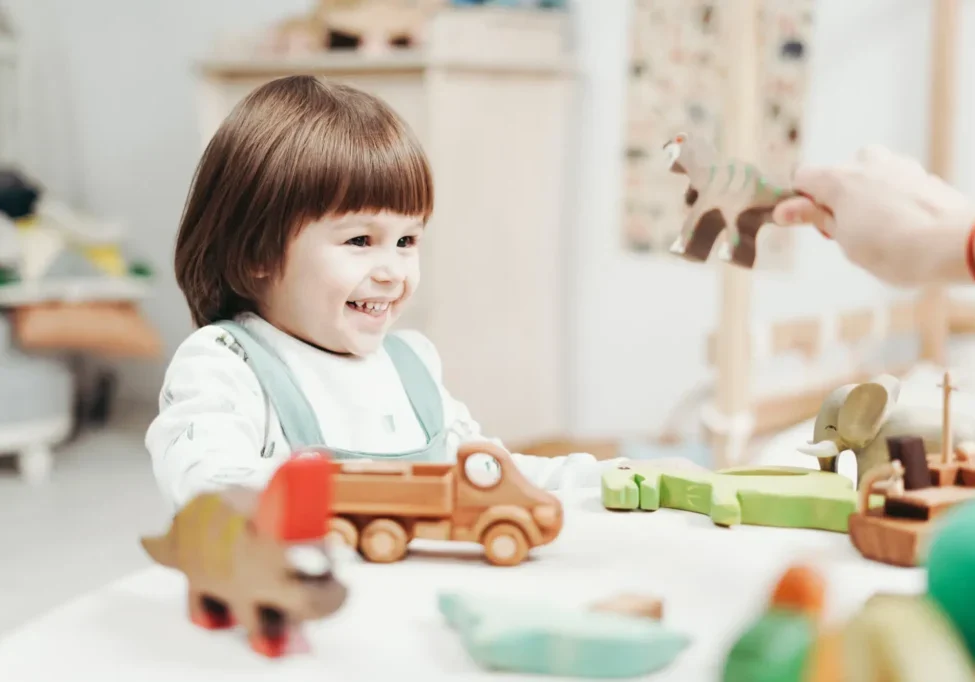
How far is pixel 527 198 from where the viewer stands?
236cm

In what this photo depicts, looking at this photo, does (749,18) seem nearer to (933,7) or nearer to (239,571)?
(933,7)

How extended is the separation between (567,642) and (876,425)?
0.31m

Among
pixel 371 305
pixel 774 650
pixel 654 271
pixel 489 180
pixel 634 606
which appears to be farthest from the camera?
pixel 654 271

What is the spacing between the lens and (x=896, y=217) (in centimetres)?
55

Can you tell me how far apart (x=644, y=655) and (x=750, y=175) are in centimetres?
39

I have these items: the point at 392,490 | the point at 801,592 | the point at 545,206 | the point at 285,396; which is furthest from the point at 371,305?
the point at 545,206

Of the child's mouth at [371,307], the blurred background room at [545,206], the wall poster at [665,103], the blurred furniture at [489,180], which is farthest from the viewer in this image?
the wall poster at [665,103]

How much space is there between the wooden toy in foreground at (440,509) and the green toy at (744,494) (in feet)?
0.35

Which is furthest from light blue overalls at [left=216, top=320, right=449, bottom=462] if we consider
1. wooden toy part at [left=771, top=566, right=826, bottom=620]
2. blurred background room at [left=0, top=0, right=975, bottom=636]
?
blurred background room at [left=0, top=0, right=975, bottom=636]

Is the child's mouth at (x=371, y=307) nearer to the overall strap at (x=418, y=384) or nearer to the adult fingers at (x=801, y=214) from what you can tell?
the overall strap at (x=418, y=384)

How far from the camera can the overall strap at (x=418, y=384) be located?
0.81 m

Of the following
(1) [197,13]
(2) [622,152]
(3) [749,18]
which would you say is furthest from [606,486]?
(1) [197,13]

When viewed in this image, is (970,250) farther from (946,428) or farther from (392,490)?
(392,490)

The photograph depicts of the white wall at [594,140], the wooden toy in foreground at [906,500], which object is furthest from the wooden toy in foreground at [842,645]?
the white wall at [594,140]
